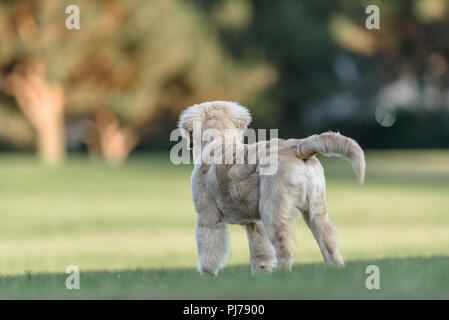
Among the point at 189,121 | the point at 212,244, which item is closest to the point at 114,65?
the point at 189,121

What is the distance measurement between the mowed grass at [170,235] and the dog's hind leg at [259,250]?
0.26 meters

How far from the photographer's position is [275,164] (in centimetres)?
695

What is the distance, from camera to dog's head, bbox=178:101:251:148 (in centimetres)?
822

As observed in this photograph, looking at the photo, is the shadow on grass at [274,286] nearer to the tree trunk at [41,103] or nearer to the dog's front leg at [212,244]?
the dog's front leg at [212,244]

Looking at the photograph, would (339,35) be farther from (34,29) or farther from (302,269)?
(302,269)

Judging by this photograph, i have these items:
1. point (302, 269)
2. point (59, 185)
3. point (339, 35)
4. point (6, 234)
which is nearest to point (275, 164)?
point (302, 269)

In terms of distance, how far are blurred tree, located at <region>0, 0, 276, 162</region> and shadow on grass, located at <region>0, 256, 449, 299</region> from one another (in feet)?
118

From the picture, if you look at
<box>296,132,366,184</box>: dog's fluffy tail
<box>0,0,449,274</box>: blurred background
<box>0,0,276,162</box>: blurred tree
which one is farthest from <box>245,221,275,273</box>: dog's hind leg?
<box>0,0,276,162</box>: blurred tree

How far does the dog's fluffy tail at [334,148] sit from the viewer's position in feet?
21.9

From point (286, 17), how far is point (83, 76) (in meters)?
17.8

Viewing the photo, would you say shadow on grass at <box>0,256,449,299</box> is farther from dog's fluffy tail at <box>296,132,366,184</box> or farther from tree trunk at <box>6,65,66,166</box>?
tree trunk at <box>6,65,66,166</box>

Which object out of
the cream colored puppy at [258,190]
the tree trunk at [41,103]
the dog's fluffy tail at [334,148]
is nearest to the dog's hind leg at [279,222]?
the cream colored puppy at [258,190]
